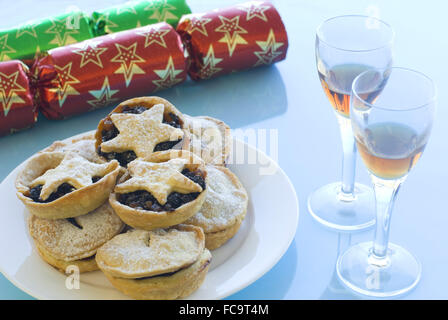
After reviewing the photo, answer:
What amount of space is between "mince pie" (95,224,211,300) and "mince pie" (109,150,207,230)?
0.11ft

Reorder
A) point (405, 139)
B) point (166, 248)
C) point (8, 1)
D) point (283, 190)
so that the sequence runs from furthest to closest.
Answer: point (8, 1), point (283, 190), point (166, 248), point (405, 139)

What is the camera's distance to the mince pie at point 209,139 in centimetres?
133

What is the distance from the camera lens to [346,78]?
1133mm

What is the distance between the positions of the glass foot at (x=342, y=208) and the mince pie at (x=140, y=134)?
1.04 ft

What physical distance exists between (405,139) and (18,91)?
992mm

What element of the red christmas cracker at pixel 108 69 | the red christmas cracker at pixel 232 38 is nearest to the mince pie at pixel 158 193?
the red christmas cracker at pixel 108 69

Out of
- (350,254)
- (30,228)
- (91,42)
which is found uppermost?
(91,42)

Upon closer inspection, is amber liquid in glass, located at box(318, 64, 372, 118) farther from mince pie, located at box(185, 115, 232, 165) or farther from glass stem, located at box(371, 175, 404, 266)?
mince pie, located at box(185, 115, 232, 165)

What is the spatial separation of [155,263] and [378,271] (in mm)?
426

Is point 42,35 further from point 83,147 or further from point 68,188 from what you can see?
point 68,188

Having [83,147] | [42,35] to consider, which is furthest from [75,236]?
[42,35]
